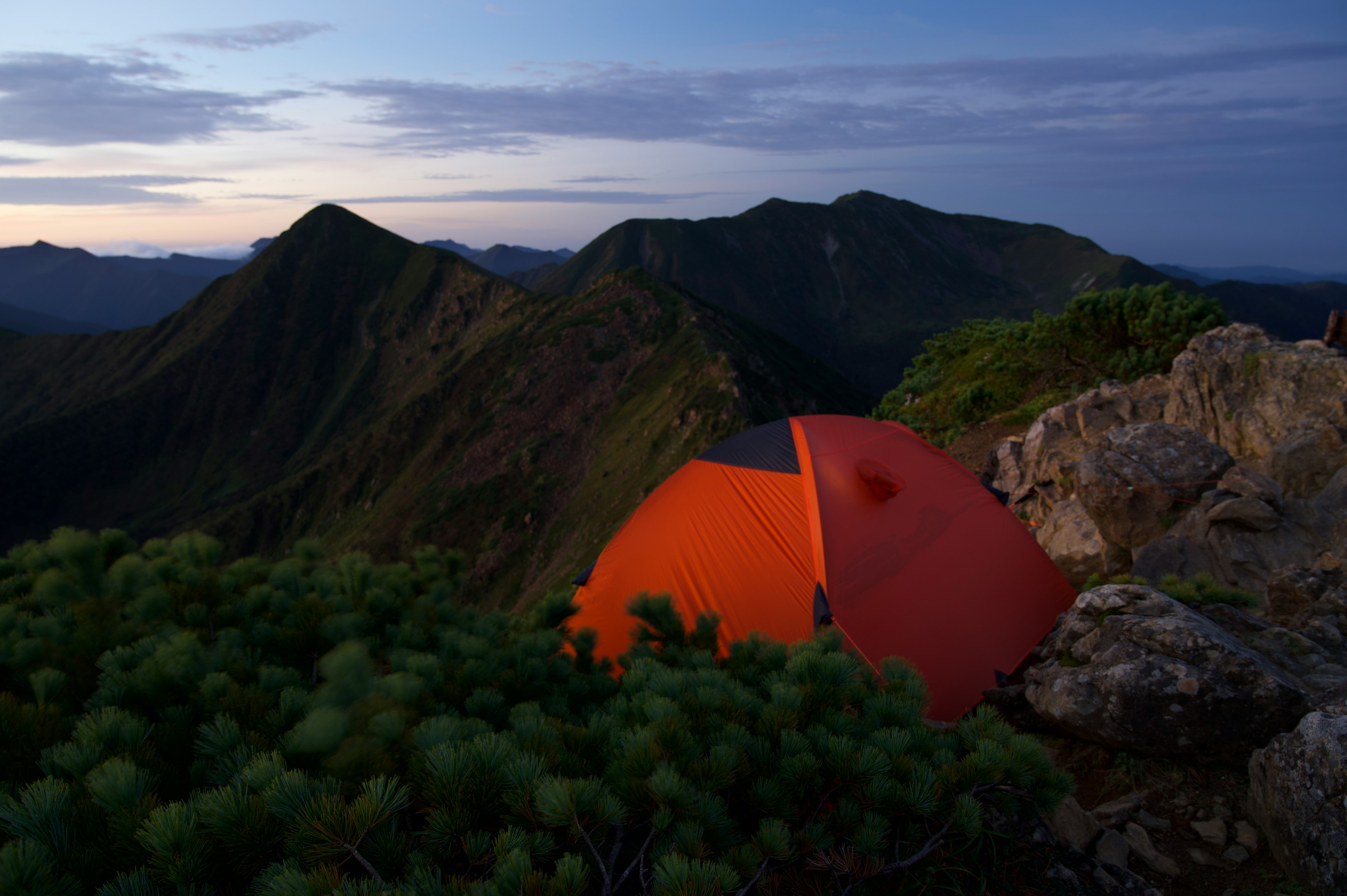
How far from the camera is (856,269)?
150 meters

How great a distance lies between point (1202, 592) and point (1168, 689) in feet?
6.87

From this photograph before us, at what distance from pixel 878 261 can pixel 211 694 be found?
166 m

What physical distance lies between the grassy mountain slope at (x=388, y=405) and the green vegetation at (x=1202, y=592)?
23.1 m

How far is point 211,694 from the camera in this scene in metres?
2.55

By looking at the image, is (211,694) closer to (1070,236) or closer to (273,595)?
(273,595)

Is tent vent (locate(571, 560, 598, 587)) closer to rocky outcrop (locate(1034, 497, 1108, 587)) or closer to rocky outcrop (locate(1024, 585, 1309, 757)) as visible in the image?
rocky outcrop (locate(1024, 585, 1309, 757))

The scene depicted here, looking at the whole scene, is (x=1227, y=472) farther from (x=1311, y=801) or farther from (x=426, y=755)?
(x=426, y=755)

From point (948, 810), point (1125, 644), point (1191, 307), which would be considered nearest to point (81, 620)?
point (948, 810)

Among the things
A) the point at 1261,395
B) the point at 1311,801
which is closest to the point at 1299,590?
the point at 1311,801

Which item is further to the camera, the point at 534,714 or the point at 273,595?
the point at 273,595

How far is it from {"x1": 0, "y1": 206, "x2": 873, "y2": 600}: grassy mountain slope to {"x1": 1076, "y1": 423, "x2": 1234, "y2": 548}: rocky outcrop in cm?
2111

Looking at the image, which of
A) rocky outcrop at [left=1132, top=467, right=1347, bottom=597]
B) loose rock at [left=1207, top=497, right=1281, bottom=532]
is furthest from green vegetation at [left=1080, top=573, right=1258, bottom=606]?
loose rock at [left=1207, top=497, right=1281, bottom=532]

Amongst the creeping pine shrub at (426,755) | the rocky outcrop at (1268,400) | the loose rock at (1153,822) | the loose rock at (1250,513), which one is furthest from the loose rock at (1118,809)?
the rocky outcrop at (1268,400)

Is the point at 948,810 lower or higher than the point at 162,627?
lower
